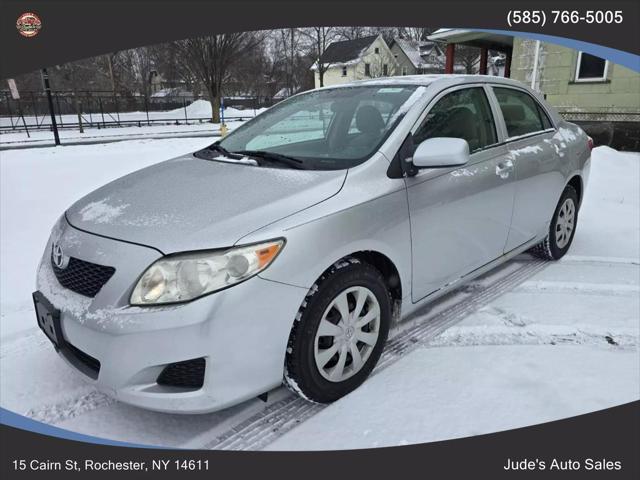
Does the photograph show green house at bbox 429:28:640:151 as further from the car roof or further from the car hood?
the car hood

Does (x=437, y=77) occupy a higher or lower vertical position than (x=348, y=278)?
higher

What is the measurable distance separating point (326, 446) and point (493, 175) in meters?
2.09

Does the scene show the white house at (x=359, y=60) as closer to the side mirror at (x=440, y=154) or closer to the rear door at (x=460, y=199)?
the rear door at (x=460, y=199)

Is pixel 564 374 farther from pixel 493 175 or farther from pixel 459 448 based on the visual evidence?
pixel 493 175

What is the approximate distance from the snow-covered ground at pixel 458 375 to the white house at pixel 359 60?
4633 centimetres

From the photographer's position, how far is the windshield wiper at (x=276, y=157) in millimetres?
2697

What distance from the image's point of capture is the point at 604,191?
7.23m

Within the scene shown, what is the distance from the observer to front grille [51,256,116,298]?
2.09 metres

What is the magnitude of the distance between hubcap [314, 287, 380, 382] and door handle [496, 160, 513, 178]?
1.46 m

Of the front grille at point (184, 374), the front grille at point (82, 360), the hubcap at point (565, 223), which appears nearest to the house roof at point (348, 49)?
the hubcap at point (565, 223)

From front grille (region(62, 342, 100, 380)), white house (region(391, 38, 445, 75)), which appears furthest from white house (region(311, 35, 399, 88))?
front grille (region(62, 342, 100, 380))

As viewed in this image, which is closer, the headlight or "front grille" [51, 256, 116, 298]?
the headlight

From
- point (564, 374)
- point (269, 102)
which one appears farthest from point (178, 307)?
point (269, 102)

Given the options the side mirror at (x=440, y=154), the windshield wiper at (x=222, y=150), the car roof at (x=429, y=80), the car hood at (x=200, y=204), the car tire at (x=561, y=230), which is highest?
the car roof at (x=429, y=80)
